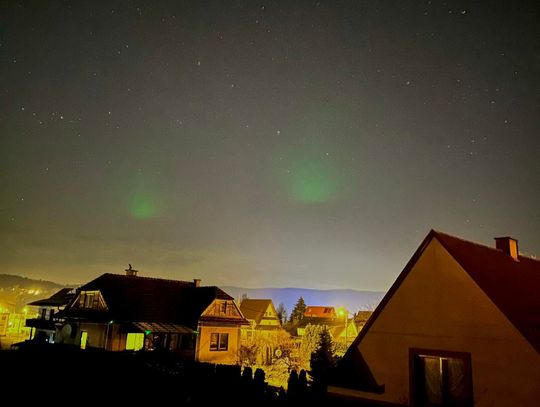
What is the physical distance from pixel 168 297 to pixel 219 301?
557cm

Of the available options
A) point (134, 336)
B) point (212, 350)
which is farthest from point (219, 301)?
point (134, 336)

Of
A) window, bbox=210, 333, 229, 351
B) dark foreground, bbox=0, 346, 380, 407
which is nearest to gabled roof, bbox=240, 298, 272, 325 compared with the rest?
window, bbox=210, 333, 229, 351

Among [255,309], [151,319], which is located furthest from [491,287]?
[255,309]

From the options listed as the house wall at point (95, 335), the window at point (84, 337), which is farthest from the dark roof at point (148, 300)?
the window at point (84, 337)

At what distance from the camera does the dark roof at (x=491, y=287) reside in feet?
34.9

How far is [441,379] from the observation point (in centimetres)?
1118

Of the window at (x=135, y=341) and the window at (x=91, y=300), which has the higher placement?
the window at (x=91, y=300)

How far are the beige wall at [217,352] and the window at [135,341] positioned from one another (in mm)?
5512

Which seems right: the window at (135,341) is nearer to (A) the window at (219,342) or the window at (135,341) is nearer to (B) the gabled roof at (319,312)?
(A) the window at (219,342)

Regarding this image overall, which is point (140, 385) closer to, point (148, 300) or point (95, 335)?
point (95, 335)

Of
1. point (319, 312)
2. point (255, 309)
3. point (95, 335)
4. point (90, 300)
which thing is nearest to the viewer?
point (95, 335)

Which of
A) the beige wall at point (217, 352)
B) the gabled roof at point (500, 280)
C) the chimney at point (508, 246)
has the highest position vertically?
the chimney at point (508, 246)

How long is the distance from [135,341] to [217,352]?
8065mm

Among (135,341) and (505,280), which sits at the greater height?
(505,280)
